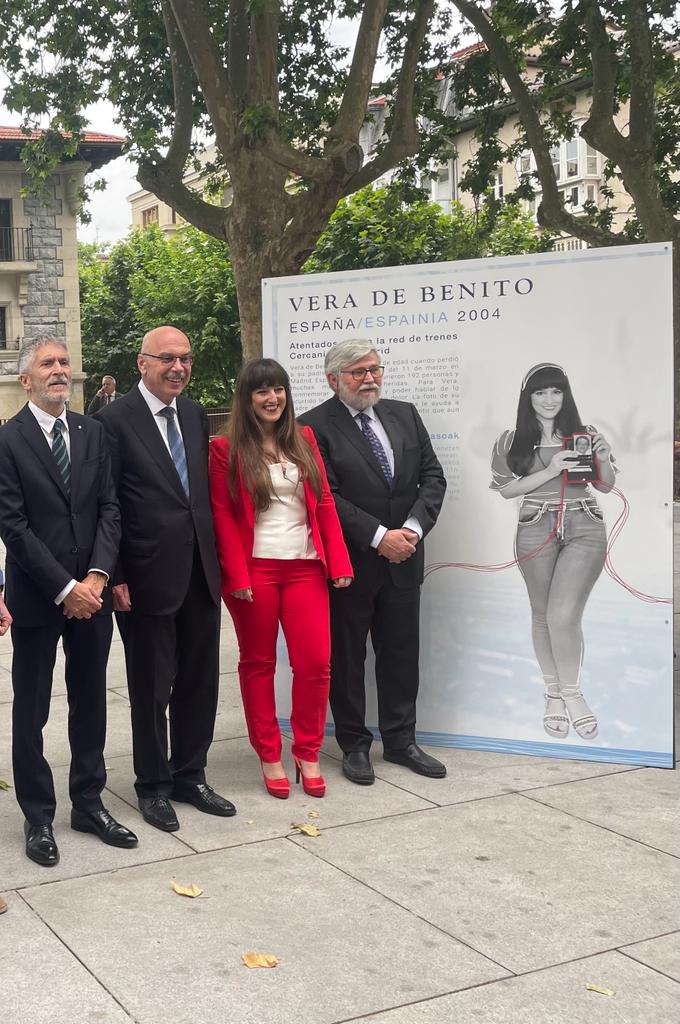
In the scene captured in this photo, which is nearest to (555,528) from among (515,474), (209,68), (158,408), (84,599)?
(515,474)

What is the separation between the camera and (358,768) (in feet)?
18.3

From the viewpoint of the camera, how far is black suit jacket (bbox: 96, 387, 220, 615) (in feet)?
16.3

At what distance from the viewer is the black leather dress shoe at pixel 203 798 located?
5.07 m

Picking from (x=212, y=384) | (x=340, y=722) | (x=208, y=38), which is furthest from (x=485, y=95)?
(x=212, y=384)

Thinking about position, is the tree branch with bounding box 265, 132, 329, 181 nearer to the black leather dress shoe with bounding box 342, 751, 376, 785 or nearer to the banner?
the banner

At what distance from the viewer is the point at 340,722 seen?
18.8ft

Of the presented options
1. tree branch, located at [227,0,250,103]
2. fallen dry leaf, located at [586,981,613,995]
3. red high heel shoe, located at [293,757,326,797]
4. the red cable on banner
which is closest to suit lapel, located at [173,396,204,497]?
red high heel shoe, located at [293,757,326,797]

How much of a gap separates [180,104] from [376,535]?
34.4 feet

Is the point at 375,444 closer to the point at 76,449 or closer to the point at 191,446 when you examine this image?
the point at 191,446

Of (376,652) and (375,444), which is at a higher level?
(375,444)

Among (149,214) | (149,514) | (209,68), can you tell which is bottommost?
(149,514)

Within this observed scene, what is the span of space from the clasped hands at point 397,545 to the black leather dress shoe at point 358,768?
3.05 feet

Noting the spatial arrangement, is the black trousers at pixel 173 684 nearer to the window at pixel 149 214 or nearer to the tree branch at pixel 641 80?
the tree branch at pixel 641 80

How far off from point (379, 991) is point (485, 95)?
15.8 meters
